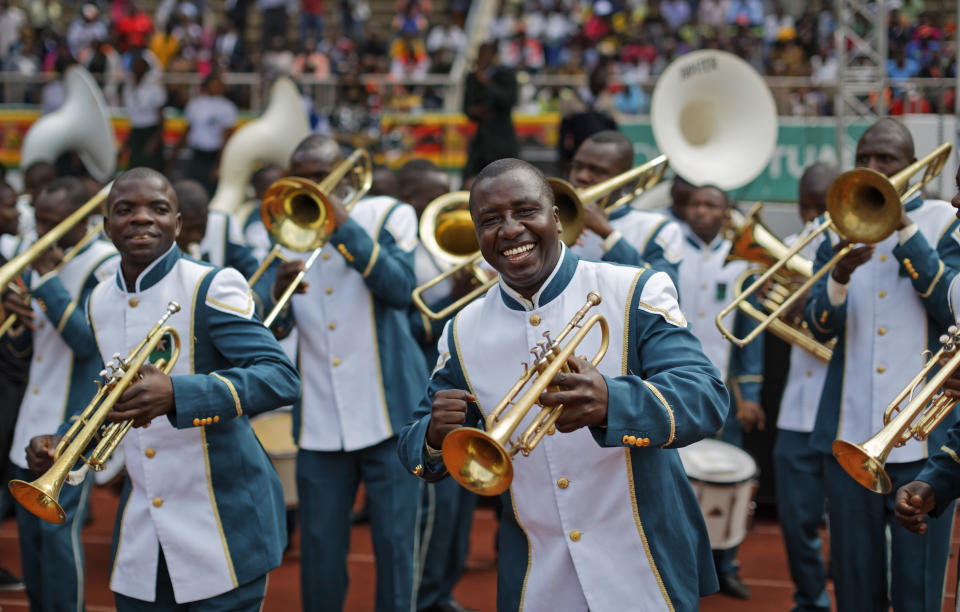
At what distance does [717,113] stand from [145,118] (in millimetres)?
7603

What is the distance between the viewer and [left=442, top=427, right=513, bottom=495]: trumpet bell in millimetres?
2502

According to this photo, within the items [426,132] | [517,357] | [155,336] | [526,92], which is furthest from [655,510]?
[526,92]

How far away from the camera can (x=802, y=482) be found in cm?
583

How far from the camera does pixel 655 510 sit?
9.86 feet

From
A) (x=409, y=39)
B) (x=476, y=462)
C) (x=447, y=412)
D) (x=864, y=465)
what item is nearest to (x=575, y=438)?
(x=447, y=412)

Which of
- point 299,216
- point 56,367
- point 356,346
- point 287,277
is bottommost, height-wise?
point 56,367

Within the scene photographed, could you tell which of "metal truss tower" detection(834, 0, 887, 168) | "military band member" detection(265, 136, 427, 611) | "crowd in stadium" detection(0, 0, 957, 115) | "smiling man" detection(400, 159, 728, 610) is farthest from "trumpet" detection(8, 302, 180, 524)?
"crowd in stadium" detection(0, 0, 957, 115)

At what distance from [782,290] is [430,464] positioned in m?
2.99

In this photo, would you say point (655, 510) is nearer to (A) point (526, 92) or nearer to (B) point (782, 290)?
(B) point (782, 290)

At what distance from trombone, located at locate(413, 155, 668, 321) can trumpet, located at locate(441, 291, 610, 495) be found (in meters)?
2.22

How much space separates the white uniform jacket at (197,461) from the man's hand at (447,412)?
0.92m

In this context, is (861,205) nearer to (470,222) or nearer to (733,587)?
(470,222)

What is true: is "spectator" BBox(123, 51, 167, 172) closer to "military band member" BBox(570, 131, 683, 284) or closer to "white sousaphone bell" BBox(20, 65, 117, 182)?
"white sousaphone bell" BBox(20, 65, 117, 182)

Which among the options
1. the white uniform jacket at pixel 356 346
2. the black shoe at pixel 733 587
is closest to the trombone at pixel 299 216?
the white uniform jacket at pixel 356 346
